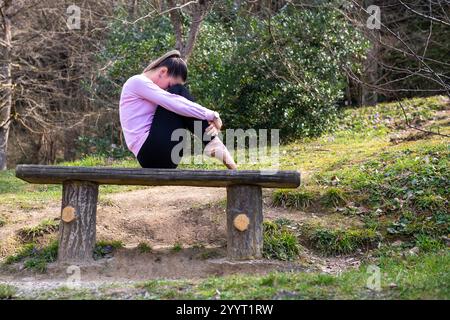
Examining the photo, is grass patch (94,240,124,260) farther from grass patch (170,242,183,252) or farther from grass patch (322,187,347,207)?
grass patch (322,187,347,207)

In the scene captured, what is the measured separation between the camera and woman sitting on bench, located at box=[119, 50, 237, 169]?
618 centimetres

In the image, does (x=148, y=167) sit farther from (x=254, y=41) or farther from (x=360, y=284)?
(x=254, y=41)

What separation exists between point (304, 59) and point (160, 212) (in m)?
6.07

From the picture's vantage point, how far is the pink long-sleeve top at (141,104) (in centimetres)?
A: 622

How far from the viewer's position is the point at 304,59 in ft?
41.7

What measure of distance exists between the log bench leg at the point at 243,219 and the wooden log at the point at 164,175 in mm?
146

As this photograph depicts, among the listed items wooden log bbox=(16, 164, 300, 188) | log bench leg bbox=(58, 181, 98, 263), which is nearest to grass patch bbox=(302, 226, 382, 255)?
wooden log bbox=(16, 164, 300, 188)

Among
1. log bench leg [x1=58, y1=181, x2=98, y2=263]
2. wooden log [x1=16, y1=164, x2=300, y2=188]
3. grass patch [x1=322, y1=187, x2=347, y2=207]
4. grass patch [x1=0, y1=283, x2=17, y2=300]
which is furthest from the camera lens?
grass patch [x1=322, y1=187, x2=347, y2=207]

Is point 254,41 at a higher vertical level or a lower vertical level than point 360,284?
higher

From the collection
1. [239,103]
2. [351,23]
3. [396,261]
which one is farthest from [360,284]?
[351,23]

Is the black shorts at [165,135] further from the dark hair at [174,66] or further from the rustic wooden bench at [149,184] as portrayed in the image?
the rustic wooden bench at [149,184]

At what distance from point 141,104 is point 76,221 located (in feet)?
4.05

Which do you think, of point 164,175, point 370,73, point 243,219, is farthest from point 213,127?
point 370,73

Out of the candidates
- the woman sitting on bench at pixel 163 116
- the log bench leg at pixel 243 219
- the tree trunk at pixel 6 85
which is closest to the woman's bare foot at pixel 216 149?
the woman sitting on bench at pixel 163 116
